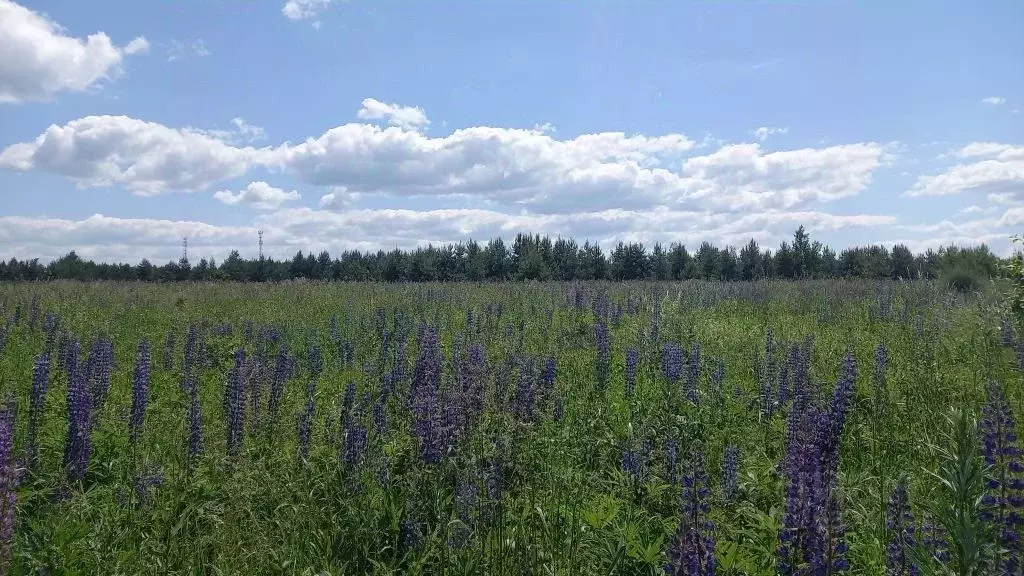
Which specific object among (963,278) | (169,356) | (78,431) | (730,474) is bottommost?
(730,474)

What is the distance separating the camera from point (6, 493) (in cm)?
330

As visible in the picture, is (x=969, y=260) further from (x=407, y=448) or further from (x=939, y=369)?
(x=407, y=448)

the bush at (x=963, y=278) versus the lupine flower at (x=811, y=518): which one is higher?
the bush at (x=963, y=278)

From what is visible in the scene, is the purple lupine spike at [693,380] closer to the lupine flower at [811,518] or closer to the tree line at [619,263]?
the lupine flower at [811,518]

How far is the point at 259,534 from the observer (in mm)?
3932

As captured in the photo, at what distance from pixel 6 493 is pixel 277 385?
135 inches

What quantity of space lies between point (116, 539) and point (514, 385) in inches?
112

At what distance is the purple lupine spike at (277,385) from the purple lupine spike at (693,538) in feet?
15.4

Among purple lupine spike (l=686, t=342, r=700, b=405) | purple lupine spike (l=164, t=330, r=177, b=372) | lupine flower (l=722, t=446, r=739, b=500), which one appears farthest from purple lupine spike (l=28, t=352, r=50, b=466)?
purple lupine spike (l=686, t=342, r=700, b=405)

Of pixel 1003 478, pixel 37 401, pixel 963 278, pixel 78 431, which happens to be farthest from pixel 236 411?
pixel 963 278

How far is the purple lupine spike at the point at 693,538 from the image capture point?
92.9 inches

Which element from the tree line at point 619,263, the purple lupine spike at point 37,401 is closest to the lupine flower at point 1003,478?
the purple lupine spike at point 37,401

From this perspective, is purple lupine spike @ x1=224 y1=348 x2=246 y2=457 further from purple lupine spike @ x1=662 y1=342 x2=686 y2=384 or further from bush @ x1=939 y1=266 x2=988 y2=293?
bush @ x1=939 y1=266 x2=988 y2=293

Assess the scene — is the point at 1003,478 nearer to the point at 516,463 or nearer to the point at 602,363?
the point at 516,463
